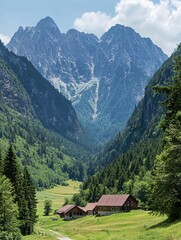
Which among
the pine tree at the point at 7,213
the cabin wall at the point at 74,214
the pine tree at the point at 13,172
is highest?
the pine tree at the point at 13,172

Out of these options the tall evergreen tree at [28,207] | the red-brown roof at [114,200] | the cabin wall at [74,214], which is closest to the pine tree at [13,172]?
the tall evergreen tree at [28,207]

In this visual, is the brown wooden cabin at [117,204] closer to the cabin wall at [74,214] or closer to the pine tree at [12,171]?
the cabin wall at [74,214]

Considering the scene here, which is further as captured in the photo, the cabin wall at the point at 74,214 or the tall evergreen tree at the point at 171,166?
the cabin wall at the point at 74,214

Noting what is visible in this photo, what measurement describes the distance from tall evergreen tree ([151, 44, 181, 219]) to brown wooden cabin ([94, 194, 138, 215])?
74903mm

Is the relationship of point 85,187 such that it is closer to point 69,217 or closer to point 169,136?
point 69,217

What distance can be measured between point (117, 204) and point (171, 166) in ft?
264

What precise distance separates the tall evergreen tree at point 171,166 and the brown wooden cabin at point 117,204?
7490 cm

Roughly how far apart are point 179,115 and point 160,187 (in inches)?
355

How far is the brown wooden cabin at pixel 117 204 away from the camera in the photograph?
125 m

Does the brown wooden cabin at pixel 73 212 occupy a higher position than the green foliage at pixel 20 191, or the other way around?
the green foliage at pixel 20 191

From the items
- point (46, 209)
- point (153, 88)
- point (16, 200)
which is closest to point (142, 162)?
point (46, 209)

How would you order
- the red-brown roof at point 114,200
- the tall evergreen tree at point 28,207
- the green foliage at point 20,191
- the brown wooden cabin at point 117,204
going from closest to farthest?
the green foliage at point 20,191 < the tall evergreen tree at point 28,207 < the brown wooden cabin at point 117,204 < the red-brown roof at point 114,200

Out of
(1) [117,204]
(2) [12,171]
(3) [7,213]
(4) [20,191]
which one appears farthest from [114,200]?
(3) [7,213]

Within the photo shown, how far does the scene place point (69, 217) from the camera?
14262 cm
